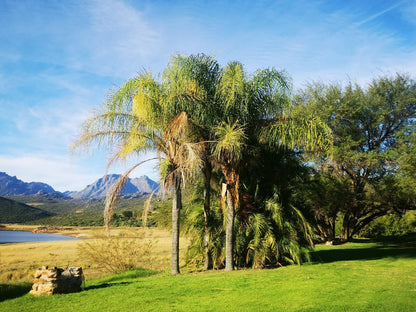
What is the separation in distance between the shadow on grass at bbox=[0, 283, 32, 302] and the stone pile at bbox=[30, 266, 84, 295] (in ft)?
3.07

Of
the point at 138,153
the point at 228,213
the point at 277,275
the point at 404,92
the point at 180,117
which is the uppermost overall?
the point at 404,92

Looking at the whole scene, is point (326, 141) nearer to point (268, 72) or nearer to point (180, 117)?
point (268, 72)

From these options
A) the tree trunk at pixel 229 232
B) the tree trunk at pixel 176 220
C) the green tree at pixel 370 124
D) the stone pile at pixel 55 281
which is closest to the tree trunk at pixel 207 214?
the tree trunk at pixel 229 232

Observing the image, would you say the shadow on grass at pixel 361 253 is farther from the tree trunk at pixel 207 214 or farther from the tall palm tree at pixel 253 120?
the tall palm tree at pixel 253 120

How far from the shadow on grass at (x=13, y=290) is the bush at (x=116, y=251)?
10.8 feet

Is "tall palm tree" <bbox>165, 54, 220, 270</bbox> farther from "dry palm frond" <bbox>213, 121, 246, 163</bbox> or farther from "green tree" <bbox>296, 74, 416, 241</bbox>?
"green tree" <bbox>296, 74, 416, 241</bbox>

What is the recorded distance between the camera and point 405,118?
64.8 ft

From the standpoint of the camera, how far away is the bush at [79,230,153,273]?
13.7 m

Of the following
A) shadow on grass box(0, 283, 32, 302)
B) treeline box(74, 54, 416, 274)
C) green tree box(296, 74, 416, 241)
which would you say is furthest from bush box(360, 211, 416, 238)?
shadow on grass box(0, 283, 32, 302)

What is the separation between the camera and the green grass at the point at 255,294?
6742 mm

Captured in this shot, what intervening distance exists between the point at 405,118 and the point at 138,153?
54.6ft

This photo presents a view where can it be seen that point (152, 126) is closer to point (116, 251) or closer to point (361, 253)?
point (116, 251)

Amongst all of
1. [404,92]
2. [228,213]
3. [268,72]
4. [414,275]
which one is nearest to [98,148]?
[228,213]

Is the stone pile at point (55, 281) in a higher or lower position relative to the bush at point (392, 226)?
lower
